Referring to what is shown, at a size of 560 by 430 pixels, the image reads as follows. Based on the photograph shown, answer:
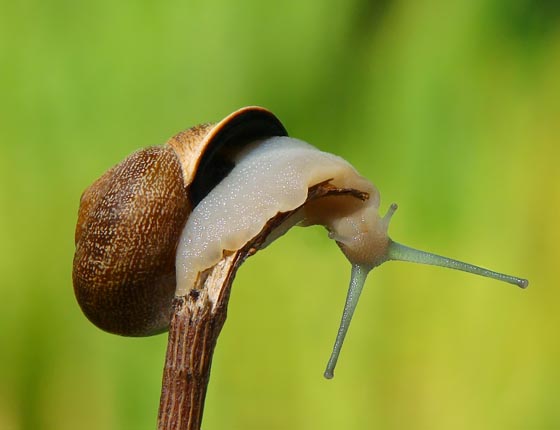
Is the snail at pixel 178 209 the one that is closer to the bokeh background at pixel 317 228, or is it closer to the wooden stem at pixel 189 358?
the wooden stem at pixel 189 358

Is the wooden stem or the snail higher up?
the snail

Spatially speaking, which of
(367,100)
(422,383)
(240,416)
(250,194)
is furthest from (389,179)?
(250,194)

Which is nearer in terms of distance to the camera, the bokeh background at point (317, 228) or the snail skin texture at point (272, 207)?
the snail skin texture at point (272, 207)

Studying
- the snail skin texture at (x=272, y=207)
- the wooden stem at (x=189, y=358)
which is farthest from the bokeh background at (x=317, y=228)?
the wooden stem at (x=189, y=358)

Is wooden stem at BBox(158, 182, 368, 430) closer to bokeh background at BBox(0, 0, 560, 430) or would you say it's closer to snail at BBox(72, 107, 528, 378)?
snail at BBox(72, 107, 528, 378)

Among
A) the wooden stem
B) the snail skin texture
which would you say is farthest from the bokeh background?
the wooden stem

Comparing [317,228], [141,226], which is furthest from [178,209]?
[317,228]

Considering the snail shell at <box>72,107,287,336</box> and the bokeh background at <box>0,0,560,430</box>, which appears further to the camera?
the bokeh background at <box>0,0,560,430</box>
